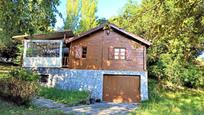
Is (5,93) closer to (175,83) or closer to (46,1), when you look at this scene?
(46,1)

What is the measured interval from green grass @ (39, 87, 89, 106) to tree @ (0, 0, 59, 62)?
8727 millimetres

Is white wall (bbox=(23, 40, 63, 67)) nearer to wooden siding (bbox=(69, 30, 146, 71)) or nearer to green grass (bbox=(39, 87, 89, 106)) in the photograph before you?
wooden siding (bbox=(69, 30, 146, 71))

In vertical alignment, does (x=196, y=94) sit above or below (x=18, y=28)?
below

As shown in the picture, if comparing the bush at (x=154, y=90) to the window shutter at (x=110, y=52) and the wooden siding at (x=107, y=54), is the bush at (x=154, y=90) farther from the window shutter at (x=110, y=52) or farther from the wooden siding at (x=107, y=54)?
the window shutter at (x=110, y=52)

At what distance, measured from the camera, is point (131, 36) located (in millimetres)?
28047

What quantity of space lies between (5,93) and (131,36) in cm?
1376

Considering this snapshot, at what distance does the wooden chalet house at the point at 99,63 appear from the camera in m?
28.2

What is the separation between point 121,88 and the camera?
28.5 meters

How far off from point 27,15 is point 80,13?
3501cm

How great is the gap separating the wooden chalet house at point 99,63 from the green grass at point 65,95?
1.97 m

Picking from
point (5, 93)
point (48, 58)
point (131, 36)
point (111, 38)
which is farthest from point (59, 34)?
point (5, 93)

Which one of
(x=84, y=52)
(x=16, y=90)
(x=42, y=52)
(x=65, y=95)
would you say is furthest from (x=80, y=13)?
(x=16, y=90)

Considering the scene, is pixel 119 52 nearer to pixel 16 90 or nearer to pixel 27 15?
pixel 16 90

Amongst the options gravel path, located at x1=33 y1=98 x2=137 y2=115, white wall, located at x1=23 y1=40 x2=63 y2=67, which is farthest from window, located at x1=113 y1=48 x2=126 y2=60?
gravel path, located at x1=33 y1=98 x2=137 y2=115
